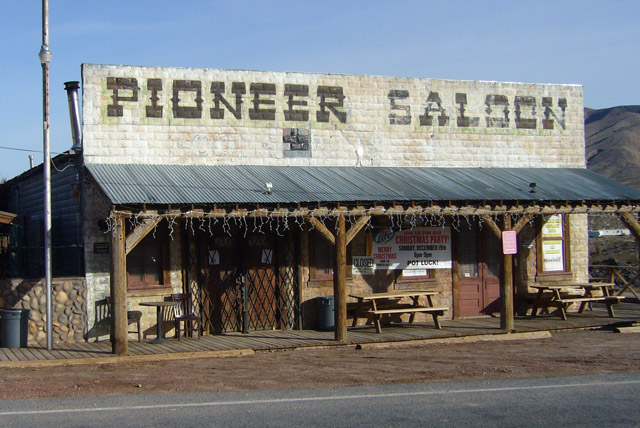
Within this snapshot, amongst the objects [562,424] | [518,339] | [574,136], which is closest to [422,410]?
[562,424]

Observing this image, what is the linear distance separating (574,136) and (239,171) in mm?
9107

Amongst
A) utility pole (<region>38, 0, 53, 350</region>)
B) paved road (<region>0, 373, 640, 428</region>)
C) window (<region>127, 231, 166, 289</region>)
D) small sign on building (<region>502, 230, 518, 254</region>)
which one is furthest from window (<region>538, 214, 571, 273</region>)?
utility pole (<region>38, 0, 53, 350</region>)

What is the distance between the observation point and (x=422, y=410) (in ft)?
28.7

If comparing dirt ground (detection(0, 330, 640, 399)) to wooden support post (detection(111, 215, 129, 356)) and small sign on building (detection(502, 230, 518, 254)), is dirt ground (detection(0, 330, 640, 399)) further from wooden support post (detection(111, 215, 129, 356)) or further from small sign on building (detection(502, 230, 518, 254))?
small sign on building (detection(502, 230, 518, 254))

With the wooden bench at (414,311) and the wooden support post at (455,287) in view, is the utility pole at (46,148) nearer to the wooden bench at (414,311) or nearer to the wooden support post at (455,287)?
the wooden bench at (414,311)

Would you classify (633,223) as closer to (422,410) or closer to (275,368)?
(275,368)

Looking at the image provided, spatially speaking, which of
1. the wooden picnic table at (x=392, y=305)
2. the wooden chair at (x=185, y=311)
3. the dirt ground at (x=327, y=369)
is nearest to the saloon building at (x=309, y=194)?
the wooden chair at (x=185, y=311)

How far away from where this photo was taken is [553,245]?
781 inches

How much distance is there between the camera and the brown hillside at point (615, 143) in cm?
11769

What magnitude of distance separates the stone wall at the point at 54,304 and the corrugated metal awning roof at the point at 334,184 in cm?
228

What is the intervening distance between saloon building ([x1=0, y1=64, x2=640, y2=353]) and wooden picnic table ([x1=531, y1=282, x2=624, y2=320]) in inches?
21.6

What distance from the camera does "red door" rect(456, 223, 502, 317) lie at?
62.1ft

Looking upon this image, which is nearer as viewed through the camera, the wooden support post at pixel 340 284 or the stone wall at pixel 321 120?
the wooden support post at pixel 340 284

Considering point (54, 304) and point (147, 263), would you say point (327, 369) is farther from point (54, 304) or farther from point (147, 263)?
point (54, 304)
